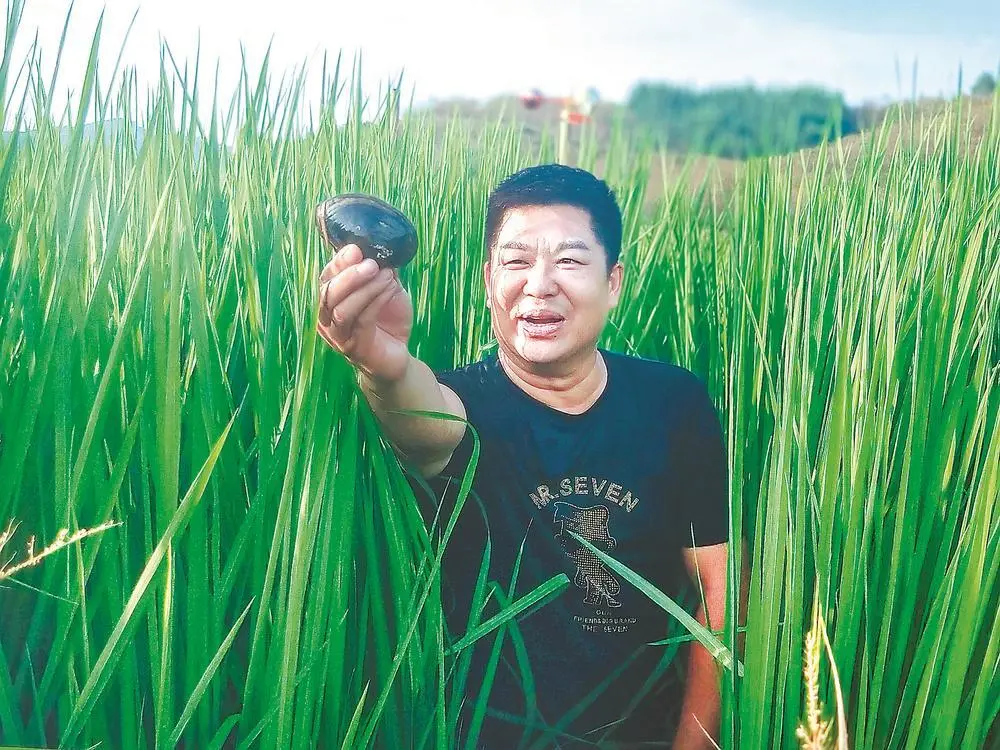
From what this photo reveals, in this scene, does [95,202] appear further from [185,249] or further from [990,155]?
[990,155]

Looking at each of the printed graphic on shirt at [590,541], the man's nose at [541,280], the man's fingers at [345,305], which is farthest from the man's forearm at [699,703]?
the man's fingers at [345,305]

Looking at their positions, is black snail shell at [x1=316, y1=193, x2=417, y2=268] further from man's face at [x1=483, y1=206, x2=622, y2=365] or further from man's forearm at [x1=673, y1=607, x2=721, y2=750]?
man's forearm at [x1=673, y1=607, x2=721, y2=750]

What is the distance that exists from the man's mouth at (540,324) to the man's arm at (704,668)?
0.28 metres

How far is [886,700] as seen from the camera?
74cm

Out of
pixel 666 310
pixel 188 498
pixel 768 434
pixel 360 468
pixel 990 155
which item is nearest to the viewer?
pixel 188 498

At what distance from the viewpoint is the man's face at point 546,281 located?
2.64ft

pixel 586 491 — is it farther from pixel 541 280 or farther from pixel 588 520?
pixel 541 280

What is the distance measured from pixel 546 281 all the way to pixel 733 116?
0.77 ft

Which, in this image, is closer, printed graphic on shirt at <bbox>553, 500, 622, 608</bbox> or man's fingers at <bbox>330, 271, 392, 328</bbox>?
man's fingers at <bbox>330, 271, 392, 328</bbox>

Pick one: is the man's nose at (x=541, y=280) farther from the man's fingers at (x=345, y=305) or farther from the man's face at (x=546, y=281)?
the man's fingers at (x=345, y=305)

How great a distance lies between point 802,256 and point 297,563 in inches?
23.1

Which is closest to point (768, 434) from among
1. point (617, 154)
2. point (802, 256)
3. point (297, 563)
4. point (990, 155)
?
point (802, 256)

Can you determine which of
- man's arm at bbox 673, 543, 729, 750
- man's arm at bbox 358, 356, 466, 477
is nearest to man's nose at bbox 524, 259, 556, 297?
man's arm at bbox 358, 356, 466, 477

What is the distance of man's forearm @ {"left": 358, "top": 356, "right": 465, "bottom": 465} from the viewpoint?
0.71m
